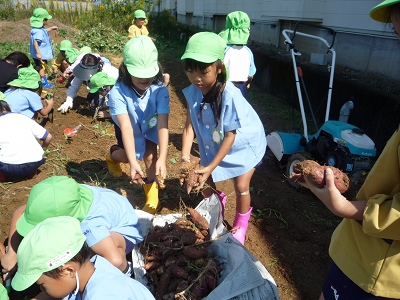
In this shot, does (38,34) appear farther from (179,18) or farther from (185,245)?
(179,18)

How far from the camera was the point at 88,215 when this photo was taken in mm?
2117

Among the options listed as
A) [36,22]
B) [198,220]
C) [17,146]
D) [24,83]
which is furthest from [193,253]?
[36,22]

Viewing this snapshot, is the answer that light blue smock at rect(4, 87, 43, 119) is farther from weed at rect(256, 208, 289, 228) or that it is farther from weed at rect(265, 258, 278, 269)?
weed at rect(265, 258, 278, 269)

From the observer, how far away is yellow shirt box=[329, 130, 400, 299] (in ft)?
3.91

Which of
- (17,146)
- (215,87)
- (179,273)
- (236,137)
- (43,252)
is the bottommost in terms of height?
(179,273)

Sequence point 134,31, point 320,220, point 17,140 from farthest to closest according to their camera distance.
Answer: point 134,31 < point 17,140 < point 320,220

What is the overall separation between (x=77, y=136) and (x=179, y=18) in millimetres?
18504

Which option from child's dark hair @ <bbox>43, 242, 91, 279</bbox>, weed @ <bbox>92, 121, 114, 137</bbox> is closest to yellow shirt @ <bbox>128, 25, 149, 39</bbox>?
weed @ <bbox>92, 121, 114, 137</bbox>

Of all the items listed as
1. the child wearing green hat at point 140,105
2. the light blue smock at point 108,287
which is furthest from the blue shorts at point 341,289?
the child wearing green hat at point 140,105

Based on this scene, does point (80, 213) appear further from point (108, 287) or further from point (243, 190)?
point (243, 190)

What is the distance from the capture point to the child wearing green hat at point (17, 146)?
3459mm

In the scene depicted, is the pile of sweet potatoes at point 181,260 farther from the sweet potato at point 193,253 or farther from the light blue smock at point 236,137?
the light blue smock at point 236,137

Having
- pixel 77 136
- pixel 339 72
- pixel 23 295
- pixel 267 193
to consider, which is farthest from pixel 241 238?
pixel 339 72

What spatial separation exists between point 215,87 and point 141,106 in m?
0.83
